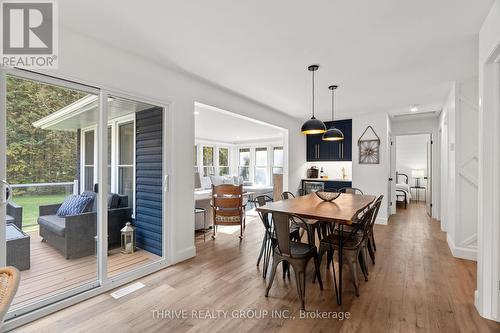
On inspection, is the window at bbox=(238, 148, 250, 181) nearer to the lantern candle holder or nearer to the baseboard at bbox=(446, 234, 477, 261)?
the lantern candle holder

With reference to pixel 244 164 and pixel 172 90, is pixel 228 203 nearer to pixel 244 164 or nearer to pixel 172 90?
pixel 172 90

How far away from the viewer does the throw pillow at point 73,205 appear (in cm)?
249

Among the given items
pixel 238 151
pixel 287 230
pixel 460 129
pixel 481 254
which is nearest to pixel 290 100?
pixel 460 129

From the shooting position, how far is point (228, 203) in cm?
407

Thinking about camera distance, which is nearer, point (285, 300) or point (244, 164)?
point (285, 300)

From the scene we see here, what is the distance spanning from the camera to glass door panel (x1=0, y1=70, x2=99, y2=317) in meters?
2.04

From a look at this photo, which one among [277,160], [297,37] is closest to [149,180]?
[297,37]

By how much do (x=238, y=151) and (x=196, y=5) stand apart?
9116mm

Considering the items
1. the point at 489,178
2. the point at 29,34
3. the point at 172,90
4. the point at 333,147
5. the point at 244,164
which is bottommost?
the point at 489,178

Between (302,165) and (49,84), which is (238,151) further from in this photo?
(49,84)

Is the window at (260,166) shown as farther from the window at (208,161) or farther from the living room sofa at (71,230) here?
the living room sofa at (71,230)

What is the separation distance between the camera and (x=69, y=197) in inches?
98.0

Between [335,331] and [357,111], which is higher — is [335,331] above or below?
below

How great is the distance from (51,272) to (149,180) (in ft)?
4.74
